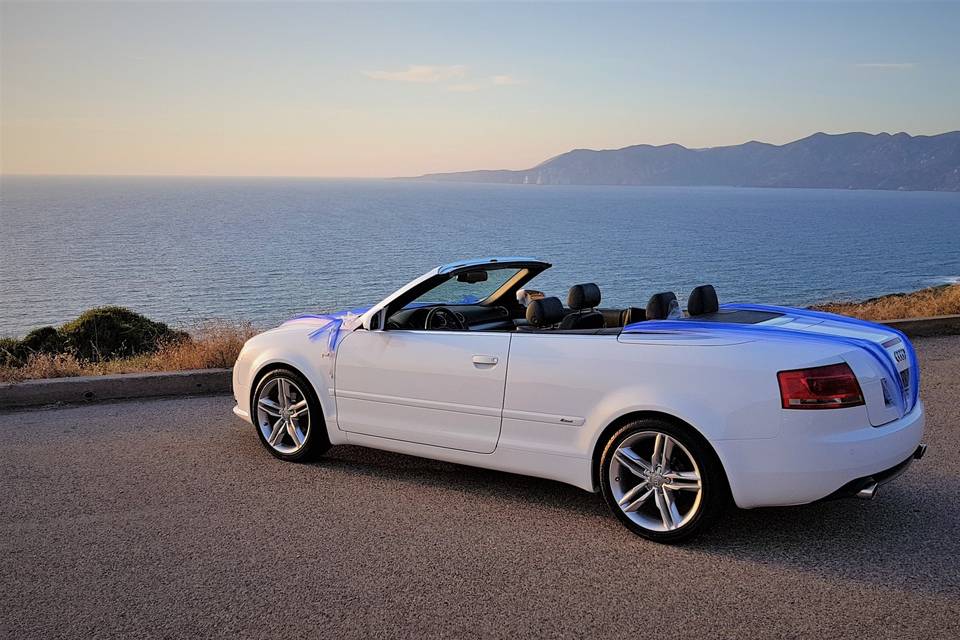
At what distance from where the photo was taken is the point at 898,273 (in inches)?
2581

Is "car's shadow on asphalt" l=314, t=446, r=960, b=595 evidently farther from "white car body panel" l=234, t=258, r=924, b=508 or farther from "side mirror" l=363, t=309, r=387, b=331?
"side mirror" l=363, t=309, r=387, b=331

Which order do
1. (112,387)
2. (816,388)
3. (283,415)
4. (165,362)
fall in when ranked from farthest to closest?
(165,362) < (112,387) < (283,415) < (816,388)

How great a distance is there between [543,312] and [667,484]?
1.32 metres

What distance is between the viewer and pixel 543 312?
5.29 m

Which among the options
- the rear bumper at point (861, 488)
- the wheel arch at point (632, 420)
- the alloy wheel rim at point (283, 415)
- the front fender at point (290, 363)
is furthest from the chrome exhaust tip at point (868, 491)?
the alloy wheel rim at point (283, 415)

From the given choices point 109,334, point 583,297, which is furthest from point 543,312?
point 109,334

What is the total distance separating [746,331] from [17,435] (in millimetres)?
5785

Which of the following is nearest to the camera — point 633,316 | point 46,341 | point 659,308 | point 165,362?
point 659,308

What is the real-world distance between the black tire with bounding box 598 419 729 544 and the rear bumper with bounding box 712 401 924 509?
92 mm

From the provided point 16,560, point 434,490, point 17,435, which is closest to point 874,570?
point 434,490

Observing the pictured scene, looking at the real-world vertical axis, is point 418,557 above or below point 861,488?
below

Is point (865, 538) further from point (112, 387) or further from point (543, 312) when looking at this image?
point (112, 387)

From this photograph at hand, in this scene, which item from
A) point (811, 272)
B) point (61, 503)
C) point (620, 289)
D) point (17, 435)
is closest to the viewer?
point (61, 503)

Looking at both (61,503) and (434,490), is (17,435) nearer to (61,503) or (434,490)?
(61,503)
